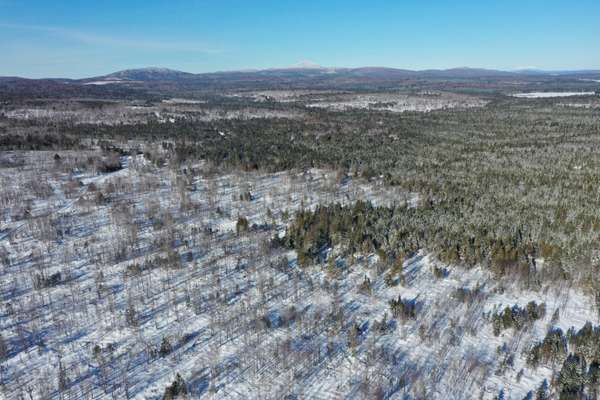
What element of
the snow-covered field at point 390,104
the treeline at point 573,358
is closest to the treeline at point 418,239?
the treeline at point 573,358

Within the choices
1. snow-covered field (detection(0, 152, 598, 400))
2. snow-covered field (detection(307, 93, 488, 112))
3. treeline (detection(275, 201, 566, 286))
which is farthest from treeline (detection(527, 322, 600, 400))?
snow-covered field (detection(307, 93, 488, 112))

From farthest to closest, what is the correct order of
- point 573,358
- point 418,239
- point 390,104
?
1. point 390,104
2. point 418,239
3. point 573,358

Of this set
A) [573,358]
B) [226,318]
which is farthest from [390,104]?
[573,358]

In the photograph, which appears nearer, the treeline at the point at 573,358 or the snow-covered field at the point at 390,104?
the treeline at the point at 573,358

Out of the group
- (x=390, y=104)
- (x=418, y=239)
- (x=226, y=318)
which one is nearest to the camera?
(x=226, y=318)

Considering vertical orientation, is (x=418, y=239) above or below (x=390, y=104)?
below

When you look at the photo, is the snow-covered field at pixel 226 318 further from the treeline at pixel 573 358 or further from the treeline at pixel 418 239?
the treeline at pixel 418 239

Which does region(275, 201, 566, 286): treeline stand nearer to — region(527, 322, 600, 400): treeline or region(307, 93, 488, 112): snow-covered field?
region(527, 322, 600, 400): treeline

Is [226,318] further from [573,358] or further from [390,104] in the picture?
[390,104]
